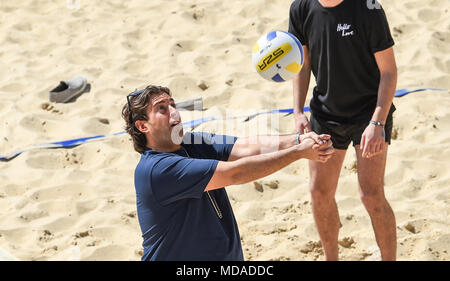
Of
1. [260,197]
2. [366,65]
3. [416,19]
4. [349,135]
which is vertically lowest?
[260,197]

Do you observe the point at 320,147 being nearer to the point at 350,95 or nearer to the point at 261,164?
the point at 261,164

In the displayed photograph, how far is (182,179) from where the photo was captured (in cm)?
290

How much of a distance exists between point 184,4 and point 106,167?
10.6 feet

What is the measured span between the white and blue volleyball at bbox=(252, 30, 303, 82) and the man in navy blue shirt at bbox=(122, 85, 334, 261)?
60cm

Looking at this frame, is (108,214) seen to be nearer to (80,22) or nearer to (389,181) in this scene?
(389,181)

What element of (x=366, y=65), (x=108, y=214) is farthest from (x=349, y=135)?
(x=108, y=214)

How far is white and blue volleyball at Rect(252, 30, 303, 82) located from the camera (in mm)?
3652

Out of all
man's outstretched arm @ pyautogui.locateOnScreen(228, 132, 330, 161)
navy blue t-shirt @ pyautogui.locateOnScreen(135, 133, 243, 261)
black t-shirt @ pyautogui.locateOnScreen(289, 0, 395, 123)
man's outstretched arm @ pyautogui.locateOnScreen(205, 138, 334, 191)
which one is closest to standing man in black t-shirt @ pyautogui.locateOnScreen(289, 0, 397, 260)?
black t-shirt @ pyautogui.locateOnScreen(289, 0, 395, 123)

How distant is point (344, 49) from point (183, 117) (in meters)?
2.70

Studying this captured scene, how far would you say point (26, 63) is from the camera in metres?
7.02

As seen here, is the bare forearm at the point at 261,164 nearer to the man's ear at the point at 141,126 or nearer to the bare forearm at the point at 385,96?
the man's ear at the point at 141,126

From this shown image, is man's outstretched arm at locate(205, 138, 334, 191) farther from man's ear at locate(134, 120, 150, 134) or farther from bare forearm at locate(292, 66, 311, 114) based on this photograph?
bare forearm at locate(292, 66, 311, 114)

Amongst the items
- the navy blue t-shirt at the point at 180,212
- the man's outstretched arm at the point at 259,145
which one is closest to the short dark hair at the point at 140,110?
the navy blue t-shirt at the point at 180,212

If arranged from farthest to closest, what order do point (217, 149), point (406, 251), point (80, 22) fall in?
point (80, 22), point (406, 251), point (217, 149)
